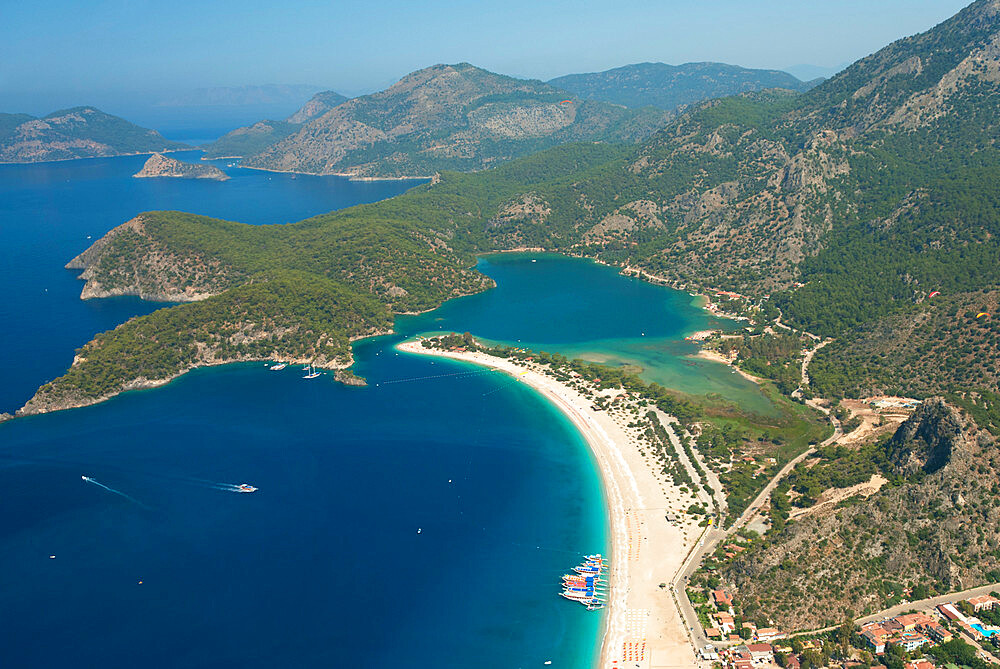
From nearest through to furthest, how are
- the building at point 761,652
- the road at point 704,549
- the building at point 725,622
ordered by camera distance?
the building at point 761,652 → the building at point 725,622 → the road at point 704,549

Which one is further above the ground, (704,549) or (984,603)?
(984,603)

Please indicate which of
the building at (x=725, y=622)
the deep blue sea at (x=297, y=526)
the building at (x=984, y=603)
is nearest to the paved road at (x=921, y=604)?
the building at (x=984, y=603)

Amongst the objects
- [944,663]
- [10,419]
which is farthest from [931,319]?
[10,419]

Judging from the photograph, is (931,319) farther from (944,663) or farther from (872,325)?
(944,663)

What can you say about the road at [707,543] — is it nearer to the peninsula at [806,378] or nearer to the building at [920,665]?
the peninsula at [806,378]

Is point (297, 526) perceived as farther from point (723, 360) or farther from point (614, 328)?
point (614, 328)

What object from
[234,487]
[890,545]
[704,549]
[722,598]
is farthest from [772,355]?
[234,487]
